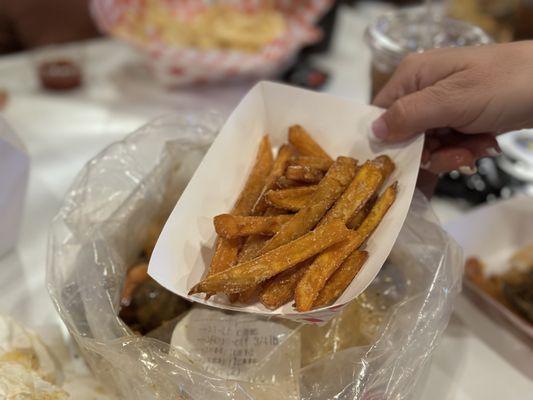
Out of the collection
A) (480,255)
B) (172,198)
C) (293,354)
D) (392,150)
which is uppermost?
(392,150)

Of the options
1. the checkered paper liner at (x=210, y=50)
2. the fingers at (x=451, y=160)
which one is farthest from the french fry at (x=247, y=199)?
the checkered paper liner at (x=210, y=50)

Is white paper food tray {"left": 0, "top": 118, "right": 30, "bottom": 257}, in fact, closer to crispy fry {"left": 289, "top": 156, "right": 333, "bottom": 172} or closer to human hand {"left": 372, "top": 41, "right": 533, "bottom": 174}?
crispy fry {"left": 289, "top": 156, "right": 333, "bottom": 172}

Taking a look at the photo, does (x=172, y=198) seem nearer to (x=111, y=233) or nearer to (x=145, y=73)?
(x=111, y=233)

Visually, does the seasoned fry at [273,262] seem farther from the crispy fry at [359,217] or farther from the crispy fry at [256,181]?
the crispy fry at [256,181]

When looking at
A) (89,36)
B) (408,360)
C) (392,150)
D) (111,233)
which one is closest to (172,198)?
(111,233)

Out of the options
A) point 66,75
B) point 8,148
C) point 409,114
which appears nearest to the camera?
point 409,114

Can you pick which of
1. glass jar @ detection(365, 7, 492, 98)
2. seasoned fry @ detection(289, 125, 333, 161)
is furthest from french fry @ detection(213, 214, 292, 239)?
glass jar @ detection(365, 7, 492, 98)

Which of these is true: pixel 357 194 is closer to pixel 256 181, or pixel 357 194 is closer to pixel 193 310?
pixel 256 181
